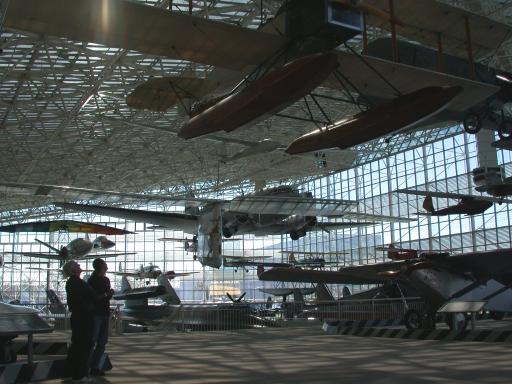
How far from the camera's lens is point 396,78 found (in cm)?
1057

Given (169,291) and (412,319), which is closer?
(412,319)

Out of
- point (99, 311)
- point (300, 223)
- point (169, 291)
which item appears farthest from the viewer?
point (300, 223)

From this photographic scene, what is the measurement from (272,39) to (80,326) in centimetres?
586

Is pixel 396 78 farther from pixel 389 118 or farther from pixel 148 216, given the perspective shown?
pixel 148 216

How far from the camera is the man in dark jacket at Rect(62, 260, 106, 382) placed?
213 inches

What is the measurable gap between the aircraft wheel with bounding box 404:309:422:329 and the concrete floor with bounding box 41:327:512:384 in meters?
1.69

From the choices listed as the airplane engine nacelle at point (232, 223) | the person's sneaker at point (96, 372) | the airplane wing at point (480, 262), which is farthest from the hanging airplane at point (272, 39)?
the airplane engine nacelle at point (232, 223)

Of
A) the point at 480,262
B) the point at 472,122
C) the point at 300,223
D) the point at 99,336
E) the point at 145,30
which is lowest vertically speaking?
the point at 99,336

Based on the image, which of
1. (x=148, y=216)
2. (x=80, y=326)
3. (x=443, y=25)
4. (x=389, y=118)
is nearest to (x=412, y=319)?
(x=389, y=118)

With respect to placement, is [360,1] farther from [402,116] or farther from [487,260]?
[487,260]

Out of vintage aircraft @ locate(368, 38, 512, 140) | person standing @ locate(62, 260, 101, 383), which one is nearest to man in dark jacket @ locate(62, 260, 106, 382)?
person standing @ locate(62, 260, 101, 383)

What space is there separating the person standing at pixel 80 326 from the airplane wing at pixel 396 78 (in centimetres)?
632

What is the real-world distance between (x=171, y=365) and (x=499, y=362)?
13.7 ft

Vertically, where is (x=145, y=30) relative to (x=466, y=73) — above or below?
below
